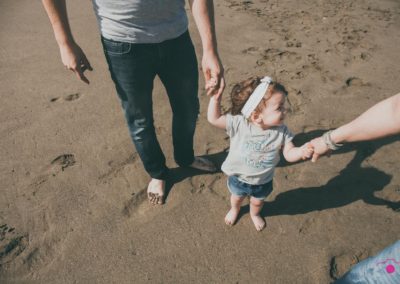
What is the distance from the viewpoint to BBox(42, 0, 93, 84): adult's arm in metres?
1.66

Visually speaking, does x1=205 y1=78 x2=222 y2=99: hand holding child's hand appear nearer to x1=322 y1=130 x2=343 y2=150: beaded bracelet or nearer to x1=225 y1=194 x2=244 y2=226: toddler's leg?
x1=322 y1=130 x2=343 y2=150: beaded bracelet

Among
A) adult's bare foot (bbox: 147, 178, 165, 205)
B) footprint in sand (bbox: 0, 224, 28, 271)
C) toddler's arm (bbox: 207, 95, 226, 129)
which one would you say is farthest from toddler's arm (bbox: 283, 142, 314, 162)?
footprint in sand (bbox: 0, 224, 28, 271)

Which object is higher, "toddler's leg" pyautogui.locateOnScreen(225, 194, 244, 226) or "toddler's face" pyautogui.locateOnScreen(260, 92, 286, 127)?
"toddler's face" pyautogui.locateOnScreen(260, 92, 286, 127)

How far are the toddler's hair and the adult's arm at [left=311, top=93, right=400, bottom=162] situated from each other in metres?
0.36

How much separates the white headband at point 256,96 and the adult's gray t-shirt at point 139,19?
58 cm

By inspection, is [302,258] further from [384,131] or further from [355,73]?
[355,73]

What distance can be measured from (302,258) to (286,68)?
2382mm

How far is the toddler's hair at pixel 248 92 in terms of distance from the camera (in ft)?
5.50

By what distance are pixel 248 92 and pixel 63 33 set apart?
105cm

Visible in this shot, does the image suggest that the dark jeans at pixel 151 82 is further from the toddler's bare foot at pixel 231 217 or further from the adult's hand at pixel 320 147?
the adult's hand at pixel 320 147

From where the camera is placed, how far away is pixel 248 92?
69.6 inches

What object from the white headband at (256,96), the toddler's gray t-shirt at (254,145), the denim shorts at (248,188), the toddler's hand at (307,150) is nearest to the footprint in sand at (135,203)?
the denim shorts at (248,188)

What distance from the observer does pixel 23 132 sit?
10.0 feet

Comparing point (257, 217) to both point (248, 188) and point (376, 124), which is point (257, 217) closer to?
point (248, 188)
